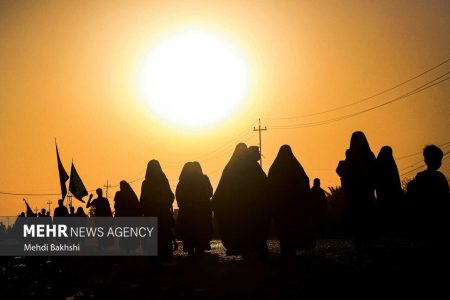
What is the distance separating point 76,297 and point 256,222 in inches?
230

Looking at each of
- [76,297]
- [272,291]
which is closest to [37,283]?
[76,297]

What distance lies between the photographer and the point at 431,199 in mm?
10406

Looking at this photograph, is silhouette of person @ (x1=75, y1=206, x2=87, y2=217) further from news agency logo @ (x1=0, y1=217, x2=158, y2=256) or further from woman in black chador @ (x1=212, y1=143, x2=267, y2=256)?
woman in black chador @ (x1=212, y1=143, x2=267, y2=256)

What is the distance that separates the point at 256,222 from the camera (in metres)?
14.4

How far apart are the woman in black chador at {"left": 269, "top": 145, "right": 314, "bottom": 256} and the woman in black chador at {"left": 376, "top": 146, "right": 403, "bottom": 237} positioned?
7.33 feet

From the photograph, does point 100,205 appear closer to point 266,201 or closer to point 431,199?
point 266,201

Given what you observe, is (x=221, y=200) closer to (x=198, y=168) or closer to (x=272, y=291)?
(x=198, y=168)

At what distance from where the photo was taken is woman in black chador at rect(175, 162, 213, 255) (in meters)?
16.8

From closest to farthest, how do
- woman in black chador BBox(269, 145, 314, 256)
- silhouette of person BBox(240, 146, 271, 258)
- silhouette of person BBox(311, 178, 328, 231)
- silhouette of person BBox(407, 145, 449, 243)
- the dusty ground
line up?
1. the dusty ground
2. silhouette of person BBox(407, 145, 449, 243)
3. silhouette of person BBox(240, 146, 271, 258)
4. woman in black chador BBox(269, 145, 314, 256)
5. silhouette of person BBox(311, 178, 328, 231)

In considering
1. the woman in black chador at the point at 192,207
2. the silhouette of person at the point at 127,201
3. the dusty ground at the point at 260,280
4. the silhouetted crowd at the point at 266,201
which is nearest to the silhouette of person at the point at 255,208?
the silhouetted crowd at the point at 266,201

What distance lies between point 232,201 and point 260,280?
5168 millimetres

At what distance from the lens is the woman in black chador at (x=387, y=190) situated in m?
16.0

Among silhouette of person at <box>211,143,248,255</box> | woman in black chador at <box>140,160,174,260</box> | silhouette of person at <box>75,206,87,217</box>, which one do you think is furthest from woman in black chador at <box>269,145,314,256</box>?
silhouette of person at <box>75,206,87,217</box>

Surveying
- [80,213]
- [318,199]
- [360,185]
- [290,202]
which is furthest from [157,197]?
[80,213]
